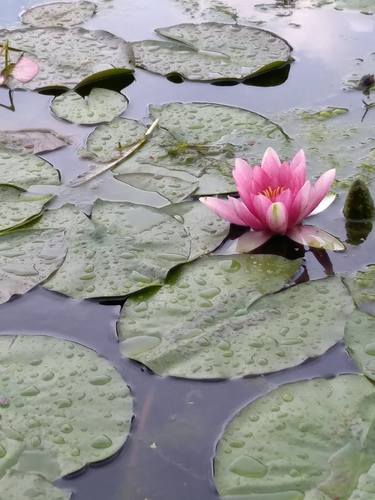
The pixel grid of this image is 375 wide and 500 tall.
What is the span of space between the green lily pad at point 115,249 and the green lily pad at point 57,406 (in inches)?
9.7

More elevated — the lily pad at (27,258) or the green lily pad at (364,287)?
the green lily pad at (364,287)

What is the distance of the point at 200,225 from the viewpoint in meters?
2.17

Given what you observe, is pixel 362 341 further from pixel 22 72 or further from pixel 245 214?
pixel 22 72

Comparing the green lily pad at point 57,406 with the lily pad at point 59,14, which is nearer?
the green lily pad at point 57,406

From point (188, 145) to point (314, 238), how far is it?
27.7 inches

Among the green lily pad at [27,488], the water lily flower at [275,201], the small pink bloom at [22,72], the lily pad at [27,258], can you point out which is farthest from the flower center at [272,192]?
the small pink bloom at [22,72]

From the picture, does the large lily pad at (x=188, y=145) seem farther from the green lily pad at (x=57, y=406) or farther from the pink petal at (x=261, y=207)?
the green lily pad at (x=57, y=406)

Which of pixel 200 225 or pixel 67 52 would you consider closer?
pixel 200 225

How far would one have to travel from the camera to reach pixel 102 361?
1.69 meters

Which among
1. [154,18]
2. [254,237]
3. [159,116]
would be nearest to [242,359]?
[254,237]

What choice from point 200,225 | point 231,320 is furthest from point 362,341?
point 200,225

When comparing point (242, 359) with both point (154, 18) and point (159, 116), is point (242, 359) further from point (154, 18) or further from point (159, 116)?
point (154, 18)

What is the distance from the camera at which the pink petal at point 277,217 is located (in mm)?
1996

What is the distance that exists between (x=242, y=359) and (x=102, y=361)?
34cm
